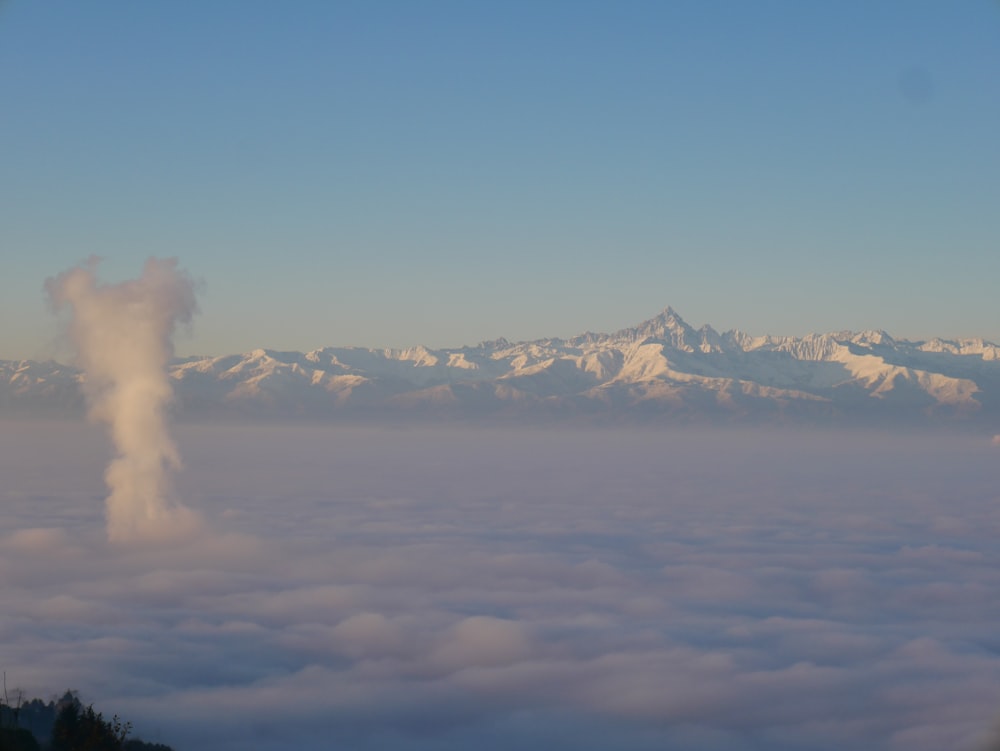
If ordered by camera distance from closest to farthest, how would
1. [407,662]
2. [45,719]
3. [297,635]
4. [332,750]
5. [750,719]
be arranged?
[45,719], [332,750], [750,719], [407,662], [297,635]

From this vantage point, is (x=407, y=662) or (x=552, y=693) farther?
(x=407, y=662)

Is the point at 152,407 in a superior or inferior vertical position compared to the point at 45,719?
superior

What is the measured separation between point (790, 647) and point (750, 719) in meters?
43.8

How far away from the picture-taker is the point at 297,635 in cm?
19550

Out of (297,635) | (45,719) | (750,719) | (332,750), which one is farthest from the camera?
(297,635)

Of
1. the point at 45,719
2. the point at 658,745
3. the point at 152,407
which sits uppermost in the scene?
the point at 152,407

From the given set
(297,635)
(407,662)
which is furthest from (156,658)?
(407,662)

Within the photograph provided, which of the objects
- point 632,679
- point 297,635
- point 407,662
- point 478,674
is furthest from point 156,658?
point 632,679

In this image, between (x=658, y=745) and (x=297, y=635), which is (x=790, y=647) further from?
(x=297, y=635)

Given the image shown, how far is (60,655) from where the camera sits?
168m

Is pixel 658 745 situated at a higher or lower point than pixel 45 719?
lower

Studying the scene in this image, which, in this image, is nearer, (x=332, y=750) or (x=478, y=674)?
(x=332, y=750)

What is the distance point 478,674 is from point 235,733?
4657 centimetres

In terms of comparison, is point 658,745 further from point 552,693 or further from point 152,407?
point 152,407
